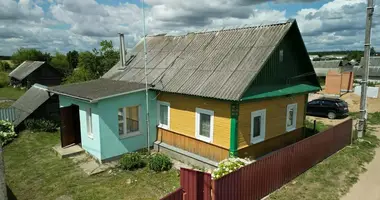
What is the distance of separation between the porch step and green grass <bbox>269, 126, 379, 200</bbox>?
30.3 feet

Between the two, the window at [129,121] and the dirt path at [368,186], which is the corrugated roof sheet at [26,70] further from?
the dirt path at [368,186]

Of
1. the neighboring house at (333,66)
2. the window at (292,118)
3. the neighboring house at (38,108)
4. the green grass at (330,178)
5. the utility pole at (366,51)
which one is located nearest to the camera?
the green grass at (330,178)

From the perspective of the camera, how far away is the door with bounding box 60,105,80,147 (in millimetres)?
13289

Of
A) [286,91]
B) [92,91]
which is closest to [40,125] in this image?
[92,91]

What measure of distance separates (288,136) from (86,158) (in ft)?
32.8

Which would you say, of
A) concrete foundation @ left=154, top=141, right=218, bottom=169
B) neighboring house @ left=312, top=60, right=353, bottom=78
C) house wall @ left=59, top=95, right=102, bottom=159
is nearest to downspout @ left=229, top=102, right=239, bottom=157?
concrete foundation @ left=154, top=141, right=218, bottom=169

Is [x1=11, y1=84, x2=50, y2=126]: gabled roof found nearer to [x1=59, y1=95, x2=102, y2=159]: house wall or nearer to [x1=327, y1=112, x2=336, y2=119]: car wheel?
[x1=59, y1=95, x2=102, y2=159]: house wall


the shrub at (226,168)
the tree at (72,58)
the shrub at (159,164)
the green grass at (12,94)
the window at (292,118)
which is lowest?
the green grass at (12,94)

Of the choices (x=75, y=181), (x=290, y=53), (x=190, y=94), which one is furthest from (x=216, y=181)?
(x=290, y=53)

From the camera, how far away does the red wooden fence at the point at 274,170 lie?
736cm

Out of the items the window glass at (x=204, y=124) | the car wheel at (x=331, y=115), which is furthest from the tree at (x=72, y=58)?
the window glass at (x=204, y=124)

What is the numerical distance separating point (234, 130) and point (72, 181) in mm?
6558

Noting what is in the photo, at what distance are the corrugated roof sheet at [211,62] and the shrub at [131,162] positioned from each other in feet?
11.2

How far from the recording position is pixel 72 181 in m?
10.1
